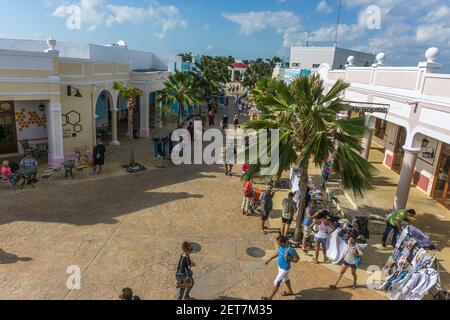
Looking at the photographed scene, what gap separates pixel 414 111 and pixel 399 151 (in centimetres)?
759

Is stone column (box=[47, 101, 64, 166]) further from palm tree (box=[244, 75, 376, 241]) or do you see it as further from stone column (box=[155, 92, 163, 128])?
palm tree (box=[244, 75, 376, 241])

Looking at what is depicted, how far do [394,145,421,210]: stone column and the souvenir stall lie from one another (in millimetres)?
2805

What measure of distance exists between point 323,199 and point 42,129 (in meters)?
14.4

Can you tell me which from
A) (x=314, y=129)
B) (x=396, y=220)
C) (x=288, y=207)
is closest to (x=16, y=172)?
(x=288, y=207)

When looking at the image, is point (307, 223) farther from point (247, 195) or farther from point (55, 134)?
point (55, 134)

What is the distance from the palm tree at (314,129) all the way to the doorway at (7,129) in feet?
44.1

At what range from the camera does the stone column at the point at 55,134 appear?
47.4 ft

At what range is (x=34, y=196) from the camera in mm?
12031

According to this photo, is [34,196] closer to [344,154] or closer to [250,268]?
[250,268]

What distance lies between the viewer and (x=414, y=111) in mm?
10648

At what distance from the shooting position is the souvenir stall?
7.00m

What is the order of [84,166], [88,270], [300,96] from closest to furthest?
[88,270] < [300,96] < [84,166]

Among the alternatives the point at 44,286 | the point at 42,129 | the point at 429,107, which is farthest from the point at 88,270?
the point at 42,129

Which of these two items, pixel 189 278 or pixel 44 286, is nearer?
pixel 189 278
